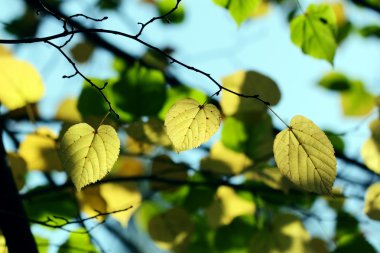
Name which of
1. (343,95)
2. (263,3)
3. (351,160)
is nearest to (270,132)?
(351,160)

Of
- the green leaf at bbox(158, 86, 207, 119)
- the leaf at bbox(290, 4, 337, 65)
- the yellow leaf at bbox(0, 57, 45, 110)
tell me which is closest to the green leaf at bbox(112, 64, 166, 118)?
the green leaf at bbox(158, 86, 207, 119)

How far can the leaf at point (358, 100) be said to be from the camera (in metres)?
1.68

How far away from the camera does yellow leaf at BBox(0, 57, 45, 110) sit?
935 millimetres

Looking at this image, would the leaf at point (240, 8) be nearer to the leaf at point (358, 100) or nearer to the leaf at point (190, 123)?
the leaf at point (190, 123)

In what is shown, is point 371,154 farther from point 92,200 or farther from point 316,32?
point 92,200

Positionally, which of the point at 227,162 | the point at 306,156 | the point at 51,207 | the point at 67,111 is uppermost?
the point at 67,111

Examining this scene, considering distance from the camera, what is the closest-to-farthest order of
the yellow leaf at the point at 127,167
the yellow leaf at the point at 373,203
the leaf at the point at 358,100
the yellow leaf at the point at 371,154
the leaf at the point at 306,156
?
1. the leaf at the point at 306,156
2. the yellow leaf at the point at 373,203
3. the yellow leaf at the point at 371,154
4. the yellow leaf at the point at 127,167
5. the leaf at the point at 358,100

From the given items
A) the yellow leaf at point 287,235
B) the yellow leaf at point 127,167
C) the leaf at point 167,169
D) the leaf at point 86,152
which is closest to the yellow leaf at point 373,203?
the yellow leaf at point 287,235

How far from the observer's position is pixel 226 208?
1.07 m

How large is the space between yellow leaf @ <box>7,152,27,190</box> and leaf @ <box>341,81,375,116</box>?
1.09 m

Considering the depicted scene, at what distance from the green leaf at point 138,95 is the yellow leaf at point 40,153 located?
0.16 meters

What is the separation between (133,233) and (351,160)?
7.70 ft

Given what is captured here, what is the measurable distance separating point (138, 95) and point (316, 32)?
33 centimetres

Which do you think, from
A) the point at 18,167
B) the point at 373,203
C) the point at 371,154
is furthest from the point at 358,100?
the point at 18,167
